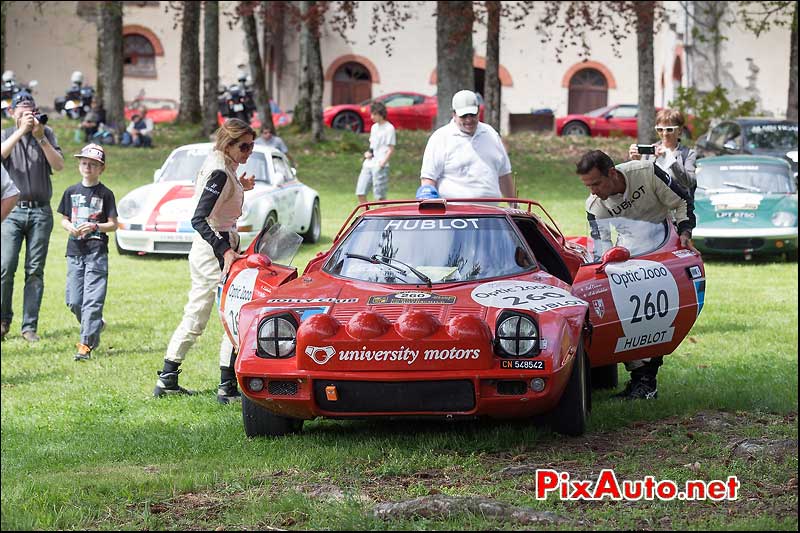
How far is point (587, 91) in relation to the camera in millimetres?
45312

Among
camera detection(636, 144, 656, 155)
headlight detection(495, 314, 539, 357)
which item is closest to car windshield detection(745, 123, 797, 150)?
camera detection(636, 144, 656, 155)

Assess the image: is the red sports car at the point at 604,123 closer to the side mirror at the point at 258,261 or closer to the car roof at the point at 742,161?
the car roof at the point at 742,161

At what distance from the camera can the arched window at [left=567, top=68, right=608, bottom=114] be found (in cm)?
4522

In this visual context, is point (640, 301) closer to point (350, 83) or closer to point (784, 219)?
point (784, 219)

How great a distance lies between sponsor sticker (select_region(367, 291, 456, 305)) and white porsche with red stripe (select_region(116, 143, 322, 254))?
30.5ft

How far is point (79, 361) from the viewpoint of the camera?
9852 millimetres

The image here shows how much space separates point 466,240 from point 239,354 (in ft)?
5.48

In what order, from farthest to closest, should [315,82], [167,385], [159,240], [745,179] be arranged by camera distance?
[315,82] → [745,179] → [159,240] → [167,385]

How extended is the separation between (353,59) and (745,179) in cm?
2863

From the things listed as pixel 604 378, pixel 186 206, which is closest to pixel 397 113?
pixel 186 206

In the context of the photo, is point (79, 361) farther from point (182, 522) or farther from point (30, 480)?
point (182, 522)

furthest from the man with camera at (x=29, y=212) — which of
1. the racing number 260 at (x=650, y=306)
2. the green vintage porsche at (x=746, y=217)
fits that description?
the green vintage porsche at (x=746, y=217)

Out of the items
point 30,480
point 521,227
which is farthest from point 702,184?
point 30,480

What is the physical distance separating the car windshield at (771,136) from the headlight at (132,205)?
1095cm
